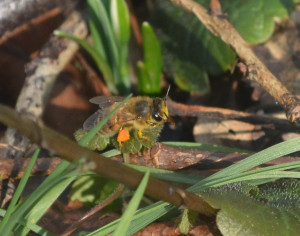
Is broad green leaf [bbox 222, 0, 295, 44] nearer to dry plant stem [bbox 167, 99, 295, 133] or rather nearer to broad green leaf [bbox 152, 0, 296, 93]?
broad green leaf [bbox 152, 0, 296, 93]

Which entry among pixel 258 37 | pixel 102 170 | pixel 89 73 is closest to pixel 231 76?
pixel 258 37

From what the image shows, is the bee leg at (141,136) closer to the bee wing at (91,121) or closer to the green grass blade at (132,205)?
the bee wing at (91,121)

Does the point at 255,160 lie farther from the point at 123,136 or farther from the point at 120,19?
the point at 120,19

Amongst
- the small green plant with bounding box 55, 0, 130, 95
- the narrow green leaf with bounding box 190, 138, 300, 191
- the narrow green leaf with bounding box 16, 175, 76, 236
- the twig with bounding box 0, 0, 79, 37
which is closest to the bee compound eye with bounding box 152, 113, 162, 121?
the narrow green leaf with bounding box 190, 138, 300, 191

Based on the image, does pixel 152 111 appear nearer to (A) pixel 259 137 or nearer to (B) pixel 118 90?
(A) pixel 259 137

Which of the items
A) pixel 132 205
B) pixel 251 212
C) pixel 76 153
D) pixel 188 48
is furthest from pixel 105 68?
pixel 76 153
